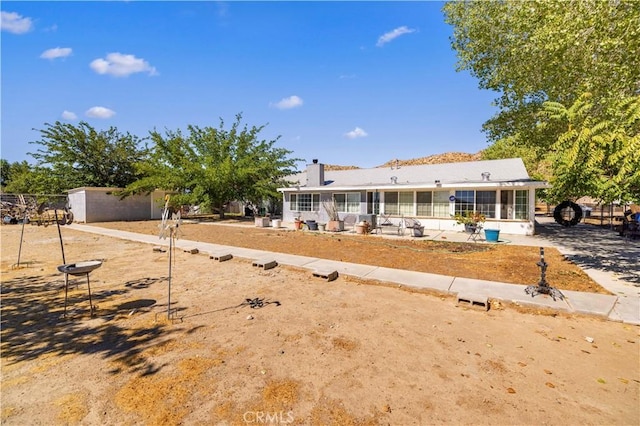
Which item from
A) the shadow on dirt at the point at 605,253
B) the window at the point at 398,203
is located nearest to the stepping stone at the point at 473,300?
the shadow on dirt at the point at 605,253

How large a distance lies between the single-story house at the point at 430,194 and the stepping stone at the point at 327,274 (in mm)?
9829

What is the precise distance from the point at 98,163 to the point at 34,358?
31.9m

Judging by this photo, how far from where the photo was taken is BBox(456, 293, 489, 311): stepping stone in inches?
215

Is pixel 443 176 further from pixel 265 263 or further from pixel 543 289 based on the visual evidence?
pixel 265 263

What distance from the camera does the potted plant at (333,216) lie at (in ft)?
57.8

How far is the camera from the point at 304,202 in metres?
22.1

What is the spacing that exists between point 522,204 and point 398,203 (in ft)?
21.4

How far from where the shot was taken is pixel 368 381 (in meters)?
3.25

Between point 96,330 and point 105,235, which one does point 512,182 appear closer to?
point 96,330

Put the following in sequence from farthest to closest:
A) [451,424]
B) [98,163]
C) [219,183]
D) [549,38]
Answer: [98,163] < [219,183] < [549,38] < [451,424]

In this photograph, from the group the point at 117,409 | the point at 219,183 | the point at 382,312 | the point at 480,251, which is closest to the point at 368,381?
the point at 382,312

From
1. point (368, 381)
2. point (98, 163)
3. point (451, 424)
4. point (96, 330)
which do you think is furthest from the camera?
point (98, 163)

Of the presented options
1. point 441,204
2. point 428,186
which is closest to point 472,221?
point 441,204

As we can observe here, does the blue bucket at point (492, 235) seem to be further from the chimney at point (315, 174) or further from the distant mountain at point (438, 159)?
the distant mountain at point (438, 159)
